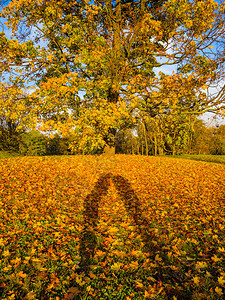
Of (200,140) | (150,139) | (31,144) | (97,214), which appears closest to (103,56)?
(97,214)

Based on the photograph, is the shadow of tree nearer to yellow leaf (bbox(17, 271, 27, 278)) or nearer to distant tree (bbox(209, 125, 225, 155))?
yellow leaf (bbox(17, 271, 27, 278))

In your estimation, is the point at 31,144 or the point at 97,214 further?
the point at 31,144

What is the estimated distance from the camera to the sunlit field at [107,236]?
2.85m

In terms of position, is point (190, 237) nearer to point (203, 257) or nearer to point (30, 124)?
point (203, 257)

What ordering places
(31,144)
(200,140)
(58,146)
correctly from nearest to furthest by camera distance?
(31,144) < (58,146) < (200,140)

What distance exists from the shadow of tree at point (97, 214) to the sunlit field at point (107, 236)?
22mm

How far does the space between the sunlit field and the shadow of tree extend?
0.02 metres

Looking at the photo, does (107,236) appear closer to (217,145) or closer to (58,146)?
(58,146)

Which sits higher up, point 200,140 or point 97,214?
point 200,140

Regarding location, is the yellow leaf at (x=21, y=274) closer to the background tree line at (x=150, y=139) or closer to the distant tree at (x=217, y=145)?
the background tree line at (x=150, y=139)

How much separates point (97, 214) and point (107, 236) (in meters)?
1.25

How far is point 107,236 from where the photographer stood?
4398 mm

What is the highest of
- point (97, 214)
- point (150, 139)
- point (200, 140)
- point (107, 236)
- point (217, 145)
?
point (200, 140)

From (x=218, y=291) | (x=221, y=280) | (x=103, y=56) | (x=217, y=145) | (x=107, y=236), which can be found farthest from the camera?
(x=217, y=145)
